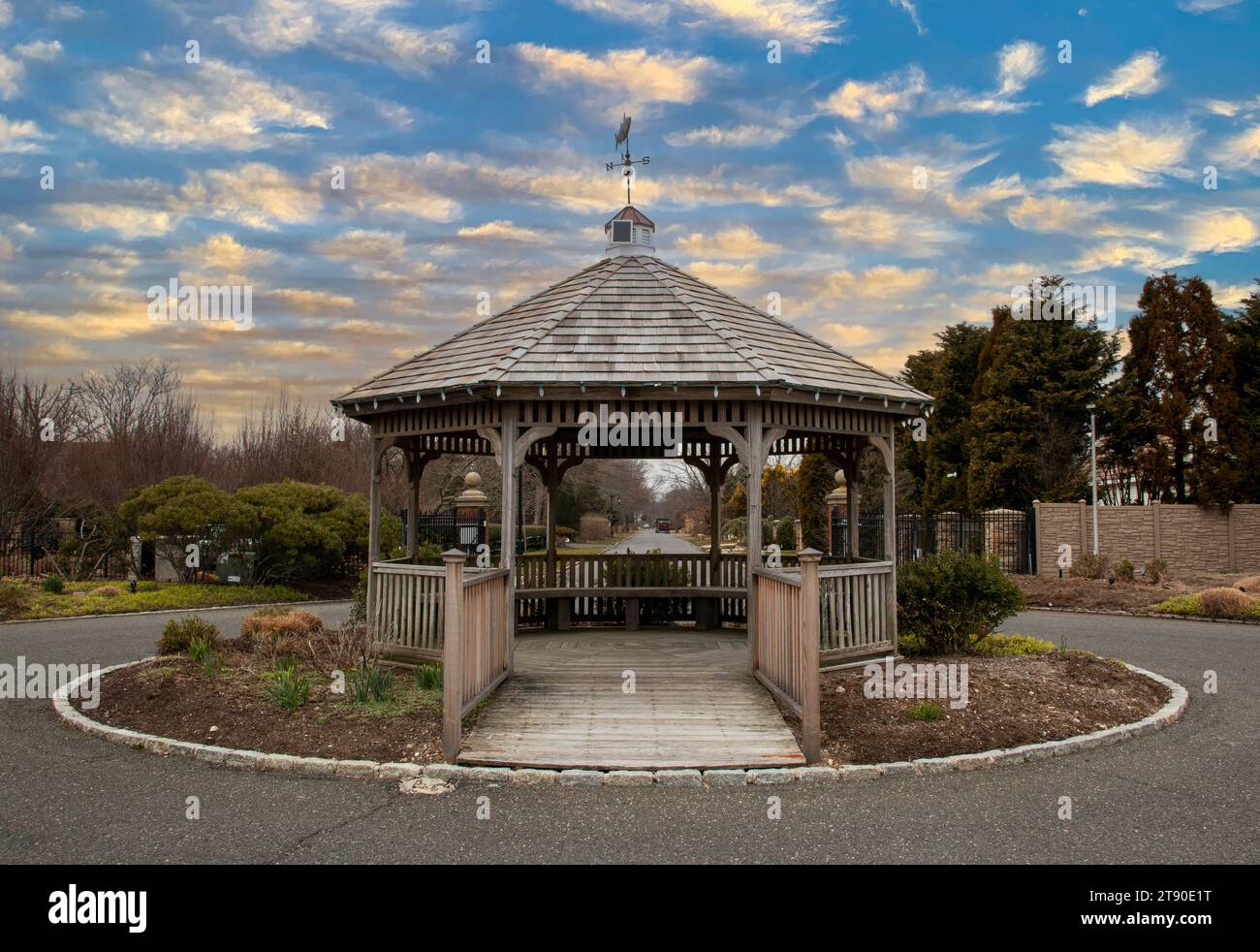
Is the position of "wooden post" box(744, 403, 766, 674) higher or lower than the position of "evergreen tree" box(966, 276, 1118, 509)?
lower

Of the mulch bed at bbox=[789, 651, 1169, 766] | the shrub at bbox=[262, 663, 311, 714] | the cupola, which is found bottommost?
the mulch bed at bbox=[789, 651, 1169, 766]

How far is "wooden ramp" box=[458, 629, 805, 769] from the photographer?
6.42 metres

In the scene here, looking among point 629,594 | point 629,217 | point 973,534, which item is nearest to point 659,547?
point 973,534

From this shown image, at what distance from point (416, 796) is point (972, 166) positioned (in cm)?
1470

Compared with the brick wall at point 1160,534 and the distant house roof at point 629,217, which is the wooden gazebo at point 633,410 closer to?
the distant house roof at point 629,217

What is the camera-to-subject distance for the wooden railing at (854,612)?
8664 mm

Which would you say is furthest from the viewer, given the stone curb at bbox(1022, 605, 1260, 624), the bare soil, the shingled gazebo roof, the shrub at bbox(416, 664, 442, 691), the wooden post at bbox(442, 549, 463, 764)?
the bare soil

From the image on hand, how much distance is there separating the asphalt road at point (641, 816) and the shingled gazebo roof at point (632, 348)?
420 cm

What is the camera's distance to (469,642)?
7066mm

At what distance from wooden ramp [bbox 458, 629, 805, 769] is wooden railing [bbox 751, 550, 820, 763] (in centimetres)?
18

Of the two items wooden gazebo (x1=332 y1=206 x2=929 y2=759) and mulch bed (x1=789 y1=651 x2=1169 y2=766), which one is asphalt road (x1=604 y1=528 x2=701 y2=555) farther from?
mulch bed (x1=789 y1=651 x2=1169 y2=766)

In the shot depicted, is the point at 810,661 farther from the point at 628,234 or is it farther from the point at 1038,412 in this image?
the point at 1038,412

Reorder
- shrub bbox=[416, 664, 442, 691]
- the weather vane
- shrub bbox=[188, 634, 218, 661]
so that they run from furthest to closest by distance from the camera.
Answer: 1. the weather vane
2. shrub bbox=[188, 634, 218, 661]
3. shrub bbox=[416, 664, 442, 691]

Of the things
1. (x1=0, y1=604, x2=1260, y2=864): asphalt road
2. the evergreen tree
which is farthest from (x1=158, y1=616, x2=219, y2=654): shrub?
the evergreen tree
